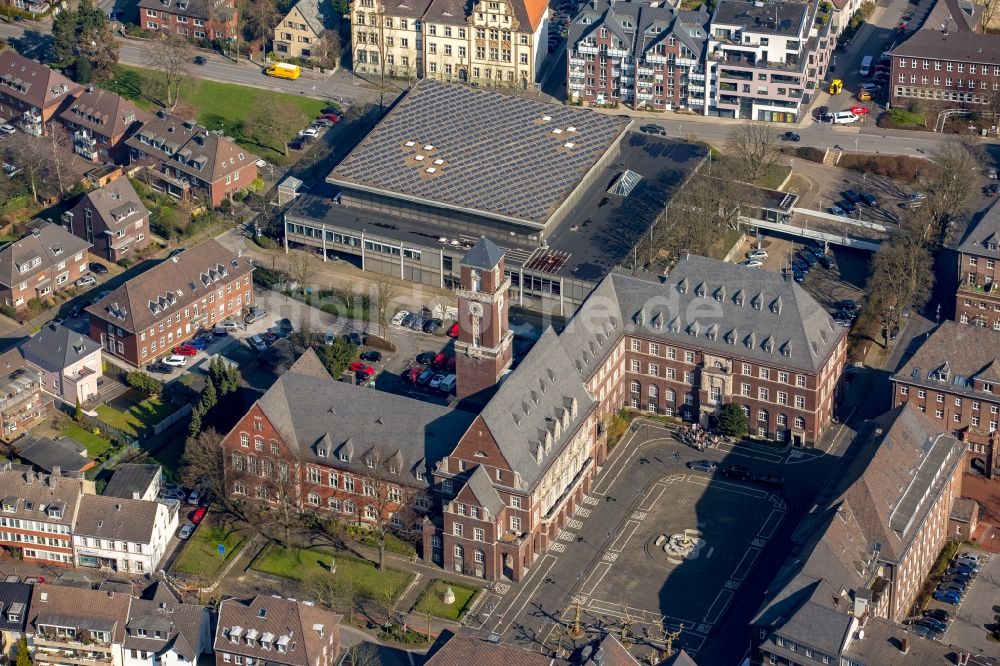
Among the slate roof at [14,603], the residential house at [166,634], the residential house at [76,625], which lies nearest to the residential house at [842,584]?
the residential house at [166,634]

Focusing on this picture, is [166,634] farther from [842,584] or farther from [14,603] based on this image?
[842,584]

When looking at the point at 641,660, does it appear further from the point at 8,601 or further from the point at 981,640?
the point at 8,601

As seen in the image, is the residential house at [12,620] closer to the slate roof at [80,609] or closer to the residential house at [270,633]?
the slate roof at [80,609]

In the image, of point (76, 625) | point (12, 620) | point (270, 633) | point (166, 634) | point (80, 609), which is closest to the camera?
point (270, 633)

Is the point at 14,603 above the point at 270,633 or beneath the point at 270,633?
beneath

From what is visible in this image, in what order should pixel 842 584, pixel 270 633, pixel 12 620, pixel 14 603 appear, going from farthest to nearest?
1. pixel 14 603
2. pixel 12 620
3. pixel 270 633
4. pixel 842 584

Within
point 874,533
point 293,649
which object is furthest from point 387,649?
point 874,533

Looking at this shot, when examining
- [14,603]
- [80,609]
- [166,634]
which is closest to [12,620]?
[14,603]
